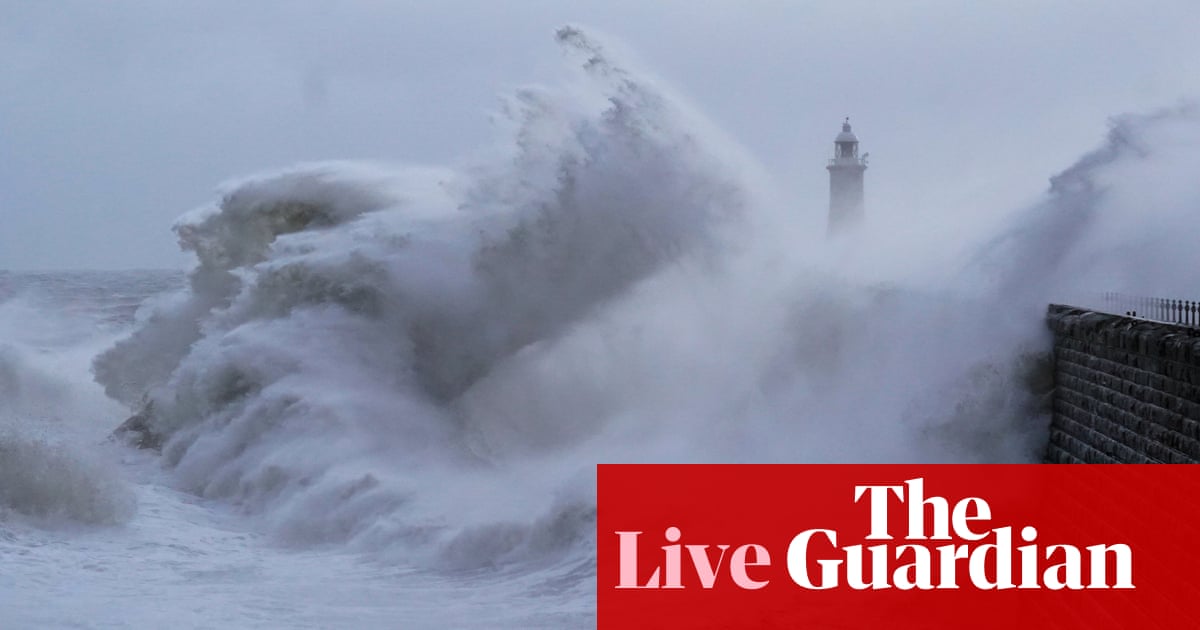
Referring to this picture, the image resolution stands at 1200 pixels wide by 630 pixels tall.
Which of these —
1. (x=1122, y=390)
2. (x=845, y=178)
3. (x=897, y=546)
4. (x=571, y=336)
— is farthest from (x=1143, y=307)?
(x=845, y=178)

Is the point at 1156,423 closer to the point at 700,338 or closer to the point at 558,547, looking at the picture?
the point at 558,547

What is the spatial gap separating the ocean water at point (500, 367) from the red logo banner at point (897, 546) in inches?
14.8

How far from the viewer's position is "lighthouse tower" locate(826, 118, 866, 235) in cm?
3036

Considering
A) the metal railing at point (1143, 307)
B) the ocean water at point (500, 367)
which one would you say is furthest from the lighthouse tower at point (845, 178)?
the metal railing at point (1143, 307)

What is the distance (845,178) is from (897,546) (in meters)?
20.7

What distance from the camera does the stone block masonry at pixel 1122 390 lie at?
331 inches

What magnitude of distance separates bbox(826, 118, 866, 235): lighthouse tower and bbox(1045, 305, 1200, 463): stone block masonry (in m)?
18.1

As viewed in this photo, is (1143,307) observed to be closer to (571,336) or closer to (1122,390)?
(1122,390)

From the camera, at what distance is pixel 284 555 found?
35.4ft

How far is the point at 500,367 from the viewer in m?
17.4

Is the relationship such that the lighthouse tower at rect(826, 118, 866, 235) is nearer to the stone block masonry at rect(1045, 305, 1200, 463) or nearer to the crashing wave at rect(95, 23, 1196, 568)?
the crashing wave at rect(95, 23, 1196, 568)

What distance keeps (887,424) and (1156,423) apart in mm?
4266

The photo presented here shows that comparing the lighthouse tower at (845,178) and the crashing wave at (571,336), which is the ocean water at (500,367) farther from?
the lighthouse tower at (845,178)

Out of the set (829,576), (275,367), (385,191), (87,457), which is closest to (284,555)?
(87,457)
